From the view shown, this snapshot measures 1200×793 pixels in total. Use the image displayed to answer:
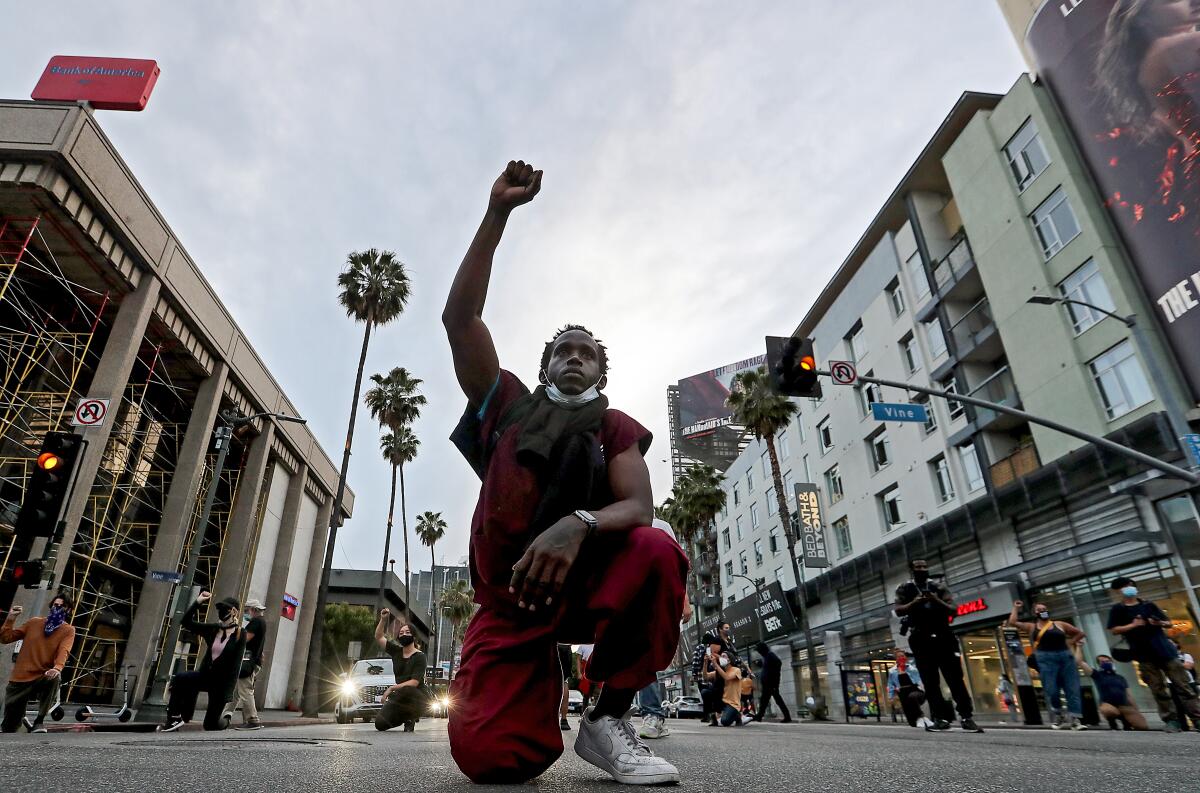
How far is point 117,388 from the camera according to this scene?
1612 centimetres

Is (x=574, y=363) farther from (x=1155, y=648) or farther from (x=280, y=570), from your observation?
(x=280, y=570)

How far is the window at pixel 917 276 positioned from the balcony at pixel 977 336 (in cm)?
224

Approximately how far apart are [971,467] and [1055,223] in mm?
8117

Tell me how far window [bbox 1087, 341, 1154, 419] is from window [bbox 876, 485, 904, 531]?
31.6 ft

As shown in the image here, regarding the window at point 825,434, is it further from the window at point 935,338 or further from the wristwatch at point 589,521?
the wristwatch at point 589,521

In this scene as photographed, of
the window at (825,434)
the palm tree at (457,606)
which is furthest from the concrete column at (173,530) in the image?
the palm tree at (457,606)

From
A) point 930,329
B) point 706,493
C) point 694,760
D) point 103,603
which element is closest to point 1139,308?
point 930,329

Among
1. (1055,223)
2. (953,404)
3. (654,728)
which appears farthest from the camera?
(953,404)

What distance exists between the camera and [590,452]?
2182mm

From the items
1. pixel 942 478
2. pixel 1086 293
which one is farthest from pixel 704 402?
pixel 1086 293

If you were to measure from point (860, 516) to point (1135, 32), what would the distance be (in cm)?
1859

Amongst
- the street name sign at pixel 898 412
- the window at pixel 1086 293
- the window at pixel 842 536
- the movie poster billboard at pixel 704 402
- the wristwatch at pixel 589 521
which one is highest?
the movie poster billboard at pixel 704 402

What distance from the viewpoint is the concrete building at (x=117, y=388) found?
48.4ft

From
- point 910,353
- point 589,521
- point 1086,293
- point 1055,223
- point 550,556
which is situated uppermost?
point 1055,223
